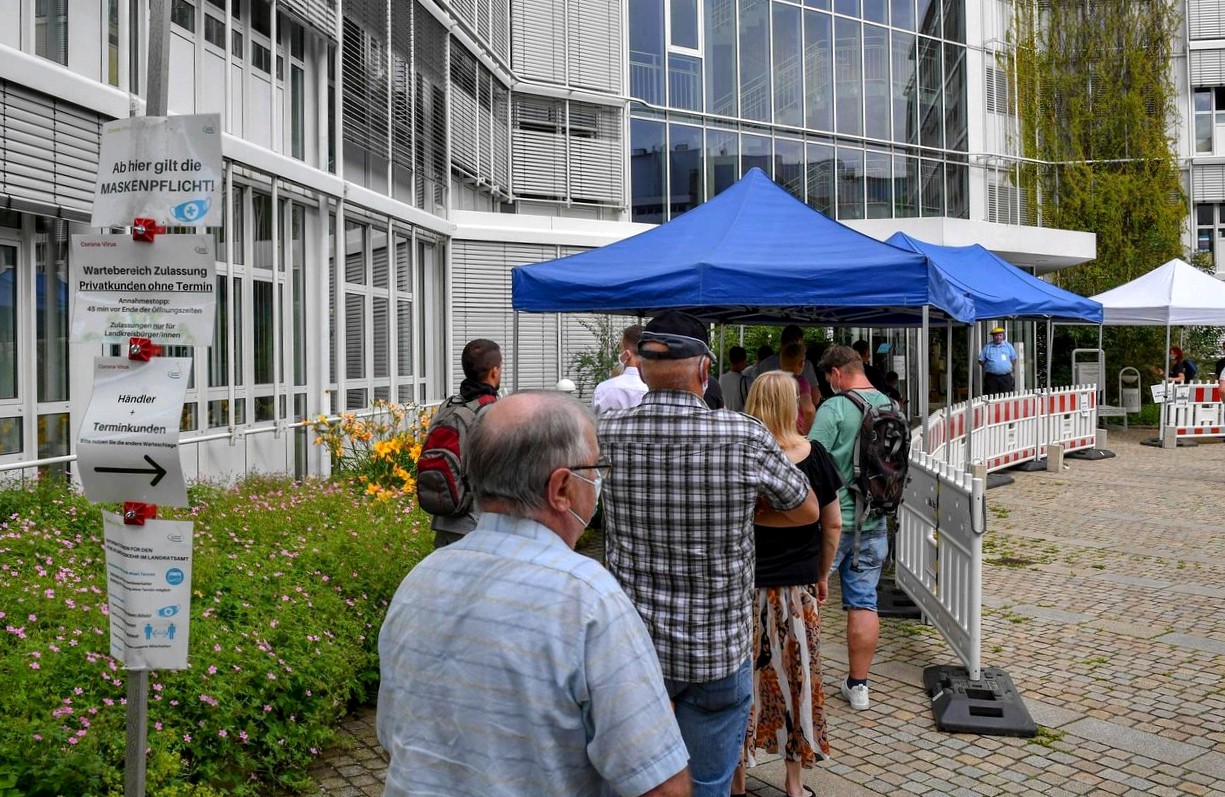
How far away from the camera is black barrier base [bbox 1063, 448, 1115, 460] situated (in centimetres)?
1867

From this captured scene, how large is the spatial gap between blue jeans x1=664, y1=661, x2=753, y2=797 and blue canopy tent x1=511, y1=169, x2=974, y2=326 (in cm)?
453

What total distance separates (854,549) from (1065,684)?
1.53 meters

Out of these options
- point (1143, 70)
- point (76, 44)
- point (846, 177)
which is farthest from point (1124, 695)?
point (1143, 70)

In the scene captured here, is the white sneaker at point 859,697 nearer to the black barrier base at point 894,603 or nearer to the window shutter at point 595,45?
the black barrier base at point 894,603

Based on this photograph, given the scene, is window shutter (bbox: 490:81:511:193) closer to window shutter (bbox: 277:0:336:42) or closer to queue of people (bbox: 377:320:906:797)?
window shutter (bbox: 277:0:336:42)

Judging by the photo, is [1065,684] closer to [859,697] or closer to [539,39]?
[859,697]

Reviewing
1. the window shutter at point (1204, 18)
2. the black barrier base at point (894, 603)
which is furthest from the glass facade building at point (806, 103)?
the black barrier base at point (894, 603)

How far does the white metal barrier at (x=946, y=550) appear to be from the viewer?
235 inches

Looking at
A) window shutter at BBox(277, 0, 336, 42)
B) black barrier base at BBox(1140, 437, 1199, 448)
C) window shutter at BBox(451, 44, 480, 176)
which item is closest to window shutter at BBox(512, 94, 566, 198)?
window shutter at BBox(451, 44, 480, 176)

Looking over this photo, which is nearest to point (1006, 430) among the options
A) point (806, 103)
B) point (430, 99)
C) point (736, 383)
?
point (736, 383)

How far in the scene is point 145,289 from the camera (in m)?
3.20

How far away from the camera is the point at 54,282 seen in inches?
345

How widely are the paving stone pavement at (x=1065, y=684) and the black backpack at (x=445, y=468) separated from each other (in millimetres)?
1114

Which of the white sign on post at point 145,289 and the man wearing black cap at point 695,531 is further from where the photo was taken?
the man wearing black cap at point 695,531
